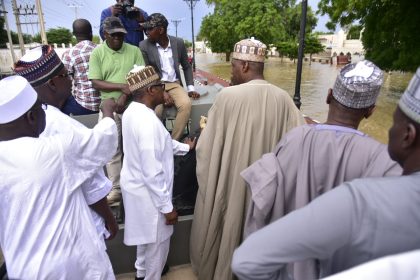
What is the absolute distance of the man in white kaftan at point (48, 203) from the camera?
4.87 feet

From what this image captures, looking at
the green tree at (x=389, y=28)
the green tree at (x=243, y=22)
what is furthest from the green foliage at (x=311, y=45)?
the green tree at (x=389, y=28)

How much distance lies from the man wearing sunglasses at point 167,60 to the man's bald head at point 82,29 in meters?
0.73

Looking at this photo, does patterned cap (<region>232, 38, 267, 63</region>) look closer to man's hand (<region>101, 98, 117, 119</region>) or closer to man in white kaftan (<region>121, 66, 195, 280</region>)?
man in white kaftan (<region>121, 66, 195, 280</region>)

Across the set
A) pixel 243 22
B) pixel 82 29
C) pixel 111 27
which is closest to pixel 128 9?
pixel 82 29

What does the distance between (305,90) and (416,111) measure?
18.7 metres

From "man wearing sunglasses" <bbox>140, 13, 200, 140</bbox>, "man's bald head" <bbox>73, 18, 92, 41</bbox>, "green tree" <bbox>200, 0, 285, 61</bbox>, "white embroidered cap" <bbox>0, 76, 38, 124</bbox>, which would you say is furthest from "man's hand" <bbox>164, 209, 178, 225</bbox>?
"green tree" <bbox>200, 0, 285, 61</bbox>

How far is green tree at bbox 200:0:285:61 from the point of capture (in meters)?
33.5

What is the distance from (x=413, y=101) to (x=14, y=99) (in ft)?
5.18

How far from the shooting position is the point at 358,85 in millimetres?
1600

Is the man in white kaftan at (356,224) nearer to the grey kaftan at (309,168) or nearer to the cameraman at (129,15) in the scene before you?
the grey kaftan at (309,168)

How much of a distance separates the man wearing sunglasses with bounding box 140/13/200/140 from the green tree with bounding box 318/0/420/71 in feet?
28.9

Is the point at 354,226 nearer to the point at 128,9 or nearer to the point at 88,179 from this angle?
the point at 88,179

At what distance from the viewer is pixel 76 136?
1.70m

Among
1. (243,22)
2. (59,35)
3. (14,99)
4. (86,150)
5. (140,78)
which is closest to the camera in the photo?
(14,99)
